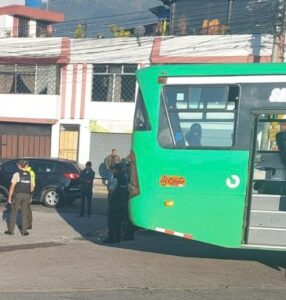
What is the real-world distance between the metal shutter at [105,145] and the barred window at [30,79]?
3236 mm

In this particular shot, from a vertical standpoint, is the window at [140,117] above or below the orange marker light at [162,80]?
below

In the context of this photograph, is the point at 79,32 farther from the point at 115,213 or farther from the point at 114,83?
the point at 115,213

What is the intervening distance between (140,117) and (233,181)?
6.01ft

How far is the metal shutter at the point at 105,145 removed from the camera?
101ft

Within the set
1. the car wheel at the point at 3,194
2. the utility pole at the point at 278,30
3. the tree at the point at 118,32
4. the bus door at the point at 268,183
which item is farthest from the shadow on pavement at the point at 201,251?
the tree at the point at 118,32

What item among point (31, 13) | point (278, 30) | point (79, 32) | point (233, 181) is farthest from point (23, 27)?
point (233, 181)

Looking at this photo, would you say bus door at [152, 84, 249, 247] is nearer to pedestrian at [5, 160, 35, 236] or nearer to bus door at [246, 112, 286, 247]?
bus door at [246, 112, 286, 247]

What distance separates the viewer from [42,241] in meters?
13.6

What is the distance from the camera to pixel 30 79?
106ft

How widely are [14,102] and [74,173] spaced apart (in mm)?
12468

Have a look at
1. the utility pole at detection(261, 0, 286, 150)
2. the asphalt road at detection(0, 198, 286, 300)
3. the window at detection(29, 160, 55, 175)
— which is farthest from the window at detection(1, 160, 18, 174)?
the utility pole at detection(261, 0, 286, 150)

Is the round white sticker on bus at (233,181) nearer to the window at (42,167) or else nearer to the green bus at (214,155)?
the green bus at (214,155)

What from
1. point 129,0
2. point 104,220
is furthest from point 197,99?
point 129,0

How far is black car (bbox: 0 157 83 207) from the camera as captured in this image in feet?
68.6
